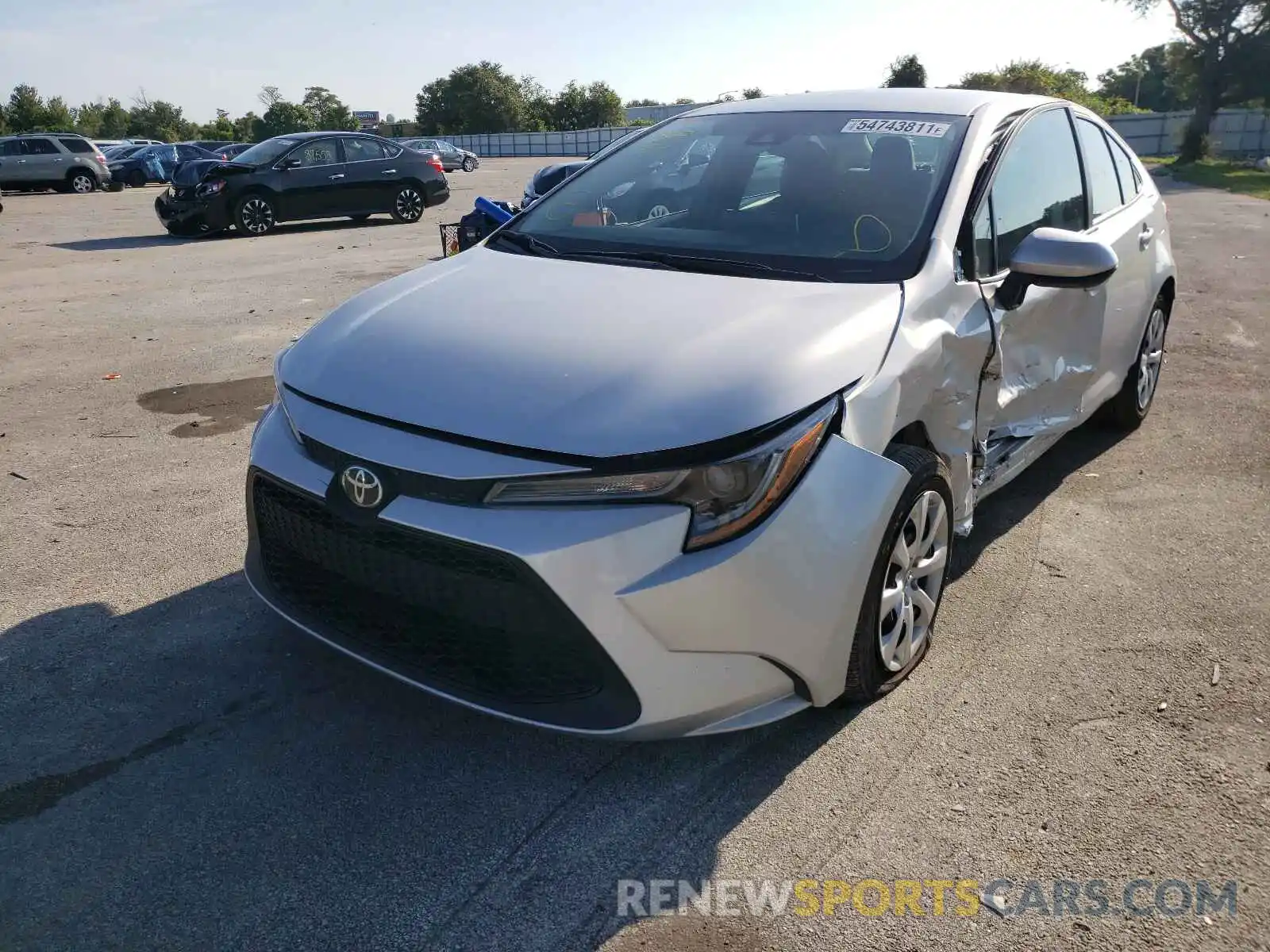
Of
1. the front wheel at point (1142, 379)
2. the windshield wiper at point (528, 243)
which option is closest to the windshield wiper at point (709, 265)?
the windshield wiper at point (528, 243)

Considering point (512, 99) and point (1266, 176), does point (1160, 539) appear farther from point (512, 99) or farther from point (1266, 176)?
point (512, 99)

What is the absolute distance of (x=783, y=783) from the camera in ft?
8.68

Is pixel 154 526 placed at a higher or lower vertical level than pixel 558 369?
lower

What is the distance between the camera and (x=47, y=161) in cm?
2603

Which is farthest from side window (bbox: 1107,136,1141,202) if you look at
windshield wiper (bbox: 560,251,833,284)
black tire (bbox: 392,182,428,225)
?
black tire (bbox: 392,182,428,225)

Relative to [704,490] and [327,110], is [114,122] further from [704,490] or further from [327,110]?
[704,490]

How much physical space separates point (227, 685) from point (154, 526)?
1.48 metres

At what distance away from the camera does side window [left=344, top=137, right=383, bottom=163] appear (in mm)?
16547

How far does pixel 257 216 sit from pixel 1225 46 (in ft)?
151

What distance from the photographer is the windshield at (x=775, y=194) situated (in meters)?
3.21

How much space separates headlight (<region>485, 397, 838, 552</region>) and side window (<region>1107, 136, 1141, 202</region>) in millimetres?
3446

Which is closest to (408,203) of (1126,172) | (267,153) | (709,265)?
(267,153)

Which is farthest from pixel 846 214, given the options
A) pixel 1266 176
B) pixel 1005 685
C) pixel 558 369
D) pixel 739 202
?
pixel 1266 176

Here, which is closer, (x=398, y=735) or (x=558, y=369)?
(x=558, y=369)
